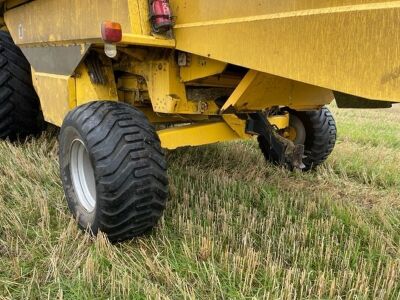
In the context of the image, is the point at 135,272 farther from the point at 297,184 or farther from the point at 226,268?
the point at 297,184

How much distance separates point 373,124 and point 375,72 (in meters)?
6.76

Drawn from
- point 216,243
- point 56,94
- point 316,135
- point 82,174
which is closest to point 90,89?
point 56,94

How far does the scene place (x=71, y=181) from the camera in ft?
8.79

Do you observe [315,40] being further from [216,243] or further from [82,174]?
[82,174]

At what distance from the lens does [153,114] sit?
333 cm

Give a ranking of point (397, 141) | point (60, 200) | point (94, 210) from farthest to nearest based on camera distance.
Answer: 1. point (397, 141)
2. point (60, 200)
3. point (94, 210)

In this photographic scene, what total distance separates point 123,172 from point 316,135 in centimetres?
218

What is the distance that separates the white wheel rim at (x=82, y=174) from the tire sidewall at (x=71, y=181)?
0.02 metres

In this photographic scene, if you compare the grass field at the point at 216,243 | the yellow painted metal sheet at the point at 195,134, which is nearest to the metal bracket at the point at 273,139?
the yellow painted metal sheet at the point at 195,134

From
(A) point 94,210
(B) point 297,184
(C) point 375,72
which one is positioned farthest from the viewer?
(B) point 297,184

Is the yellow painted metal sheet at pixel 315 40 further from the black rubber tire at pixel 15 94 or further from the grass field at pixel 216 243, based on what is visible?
the black rubber tire at pixel 15 94

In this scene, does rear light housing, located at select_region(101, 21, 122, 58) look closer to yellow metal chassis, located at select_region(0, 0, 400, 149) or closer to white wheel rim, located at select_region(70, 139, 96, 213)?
yellow metal chassis, located at select_region(0, 0, 400, 149)

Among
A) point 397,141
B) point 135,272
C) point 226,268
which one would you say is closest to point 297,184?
point 226,268

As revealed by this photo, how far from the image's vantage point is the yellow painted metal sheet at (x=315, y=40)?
1.36 meters
